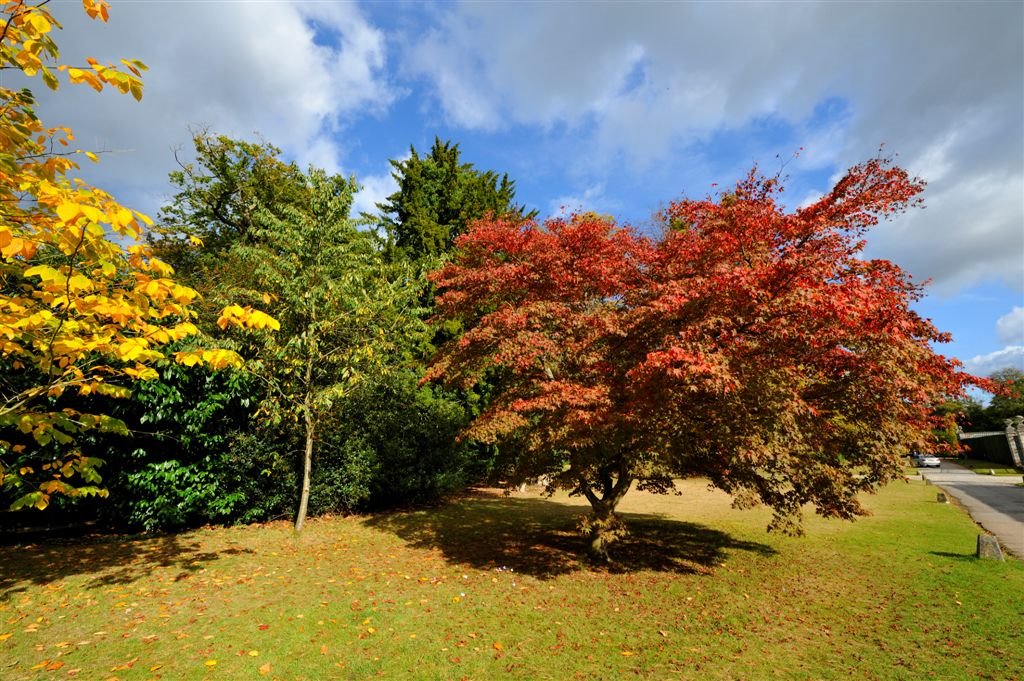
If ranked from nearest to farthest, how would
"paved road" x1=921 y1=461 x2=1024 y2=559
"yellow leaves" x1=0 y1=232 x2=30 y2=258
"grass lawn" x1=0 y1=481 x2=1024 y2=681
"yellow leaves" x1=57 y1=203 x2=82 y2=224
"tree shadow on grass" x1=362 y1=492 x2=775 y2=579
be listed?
"yellow leaves" x1=57 y1=203 x2=82 y2=224 → "yellow leaves" x1=0 y1=232 x2=30 y2=258 → "grass lawn" x1=0 y1=481 x2=1024 y2=681 → "tree shadow on grass" x1=362 y1=492 x2=775 y2=579 → "paved road" x1=921 y1=461 x2=1024 y2=559

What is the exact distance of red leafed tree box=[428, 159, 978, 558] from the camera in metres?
6.63

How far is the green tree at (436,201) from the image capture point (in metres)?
22.6

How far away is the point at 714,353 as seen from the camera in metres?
6.98

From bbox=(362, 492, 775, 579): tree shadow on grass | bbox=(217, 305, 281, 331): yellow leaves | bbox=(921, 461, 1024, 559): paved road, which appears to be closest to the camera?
bbox=(217, 305, 281, 331): yellow leaves

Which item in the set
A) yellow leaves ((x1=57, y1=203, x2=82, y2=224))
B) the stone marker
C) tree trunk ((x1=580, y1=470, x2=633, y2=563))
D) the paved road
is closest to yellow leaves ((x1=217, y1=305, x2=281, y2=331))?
yellow leaves ((x1=57, y1=203, x2=82, y2=224))

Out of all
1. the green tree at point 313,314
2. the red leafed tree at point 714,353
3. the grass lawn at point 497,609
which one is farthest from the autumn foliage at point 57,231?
the green tree at point 313,314

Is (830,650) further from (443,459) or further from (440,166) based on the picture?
(440,166)

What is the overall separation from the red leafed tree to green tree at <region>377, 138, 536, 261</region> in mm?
12608

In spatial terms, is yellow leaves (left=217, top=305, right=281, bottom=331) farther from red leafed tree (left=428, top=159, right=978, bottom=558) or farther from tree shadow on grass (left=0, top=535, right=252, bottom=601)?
tree shadow on grass (left=0, top=535, right=252, bottom=601)

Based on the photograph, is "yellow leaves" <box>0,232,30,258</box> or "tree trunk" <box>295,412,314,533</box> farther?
"tree trunk" <box>295,412,314,533</box>

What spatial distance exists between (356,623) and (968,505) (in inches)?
877

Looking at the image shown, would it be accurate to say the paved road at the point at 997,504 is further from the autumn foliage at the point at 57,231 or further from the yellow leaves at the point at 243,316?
the autumn foliage at the point at 57,231

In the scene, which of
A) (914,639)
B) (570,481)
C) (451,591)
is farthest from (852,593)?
(451,591)

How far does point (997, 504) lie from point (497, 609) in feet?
70.4
